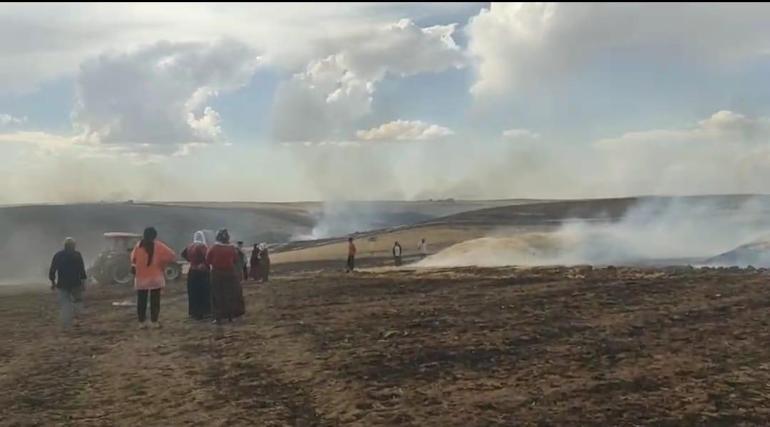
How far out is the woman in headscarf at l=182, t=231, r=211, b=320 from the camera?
14.9 meters

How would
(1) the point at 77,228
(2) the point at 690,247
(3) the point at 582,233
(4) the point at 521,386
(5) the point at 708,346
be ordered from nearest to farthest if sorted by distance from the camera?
(4) the point at 521,386 < (5) the point at 708,346 < (2) the point at 690,247 < (3) the point at 582,233 < (1) the point at 77,228

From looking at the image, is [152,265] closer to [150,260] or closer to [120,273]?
[150,260]

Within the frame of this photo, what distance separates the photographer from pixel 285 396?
902 centimetres

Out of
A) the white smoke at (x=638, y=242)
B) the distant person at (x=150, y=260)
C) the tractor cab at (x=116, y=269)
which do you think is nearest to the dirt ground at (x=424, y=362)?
the distant person at (x=150, y=260)

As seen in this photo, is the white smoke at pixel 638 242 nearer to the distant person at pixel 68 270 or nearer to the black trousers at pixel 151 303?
the black trousers at pixel 151 303

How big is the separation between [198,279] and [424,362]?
5877 mm

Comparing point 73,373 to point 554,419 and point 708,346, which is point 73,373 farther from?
point 708,346

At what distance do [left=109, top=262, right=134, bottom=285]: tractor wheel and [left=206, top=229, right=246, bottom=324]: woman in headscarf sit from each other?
41.6 ft

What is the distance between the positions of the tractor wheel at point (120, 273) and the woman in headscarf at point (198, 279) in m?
12.0

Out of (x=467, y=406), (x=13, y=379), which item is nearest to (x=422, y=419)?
(x=467, y=406)

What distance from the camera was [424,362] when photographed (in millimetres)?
10383

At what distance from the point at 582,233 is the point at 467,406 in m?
37.7

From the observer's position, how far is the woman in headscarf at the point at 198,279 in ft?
48.9

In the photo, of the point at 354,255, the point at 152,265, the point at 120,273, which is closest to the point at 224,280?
the point at 152,265
